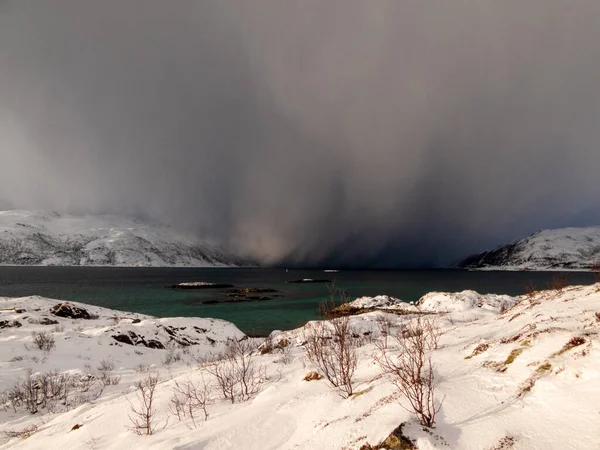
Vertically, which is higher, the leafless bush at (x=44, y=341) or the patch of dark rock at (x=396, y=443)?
the patch of dark rock at (x=396, y=443)

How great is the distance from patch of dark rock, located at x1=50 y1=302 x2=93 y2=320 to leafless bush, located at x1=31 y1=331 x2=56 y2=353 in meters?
10.6

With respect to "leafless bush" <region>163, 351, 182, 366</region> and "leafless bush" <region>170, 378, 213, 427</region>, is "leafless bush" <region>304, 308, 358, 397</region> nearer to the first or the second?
"leafless bush" <region>170, 378, 213, 427</region>

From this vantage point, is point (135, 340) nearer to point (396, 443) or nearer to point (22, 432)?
point (22, 432)

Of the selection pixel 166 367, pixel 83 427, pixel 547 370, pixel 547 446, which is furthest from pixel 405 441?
pixel 166 367

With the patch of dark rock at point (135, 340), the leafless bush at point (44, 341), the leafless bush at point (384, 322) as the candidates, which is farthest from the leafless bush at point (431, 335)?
the leafless bush at point (44, 341)

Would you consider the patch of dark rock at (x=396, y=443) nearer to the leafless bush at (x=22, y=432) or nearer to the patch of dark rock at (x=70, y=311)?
the leafless bush at (x=22, y=432)

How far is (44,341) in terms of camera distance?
20.5 meters

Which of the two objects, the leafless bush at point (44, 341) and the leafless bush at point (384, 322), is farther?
the leafless bush at point (384, 322)

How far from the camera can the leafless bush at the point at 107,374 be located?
15380 mm

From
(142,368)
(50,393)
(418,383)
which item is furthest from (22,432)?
(418,383)

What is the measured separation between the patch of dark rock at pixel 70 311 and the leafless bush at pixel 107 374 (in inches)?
634

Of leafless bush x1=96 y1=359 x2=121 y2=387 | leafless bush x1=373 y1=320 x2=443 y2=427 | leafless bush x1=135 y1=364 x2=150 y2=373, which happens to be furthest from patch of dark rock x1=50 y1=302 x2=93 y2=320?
leafless bush x1=373 y1=320 x2=443 y2=427

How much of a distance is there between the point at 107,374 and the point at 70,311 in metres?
20.4

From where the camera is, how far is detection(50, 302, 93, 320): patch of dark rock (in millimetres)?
31281
